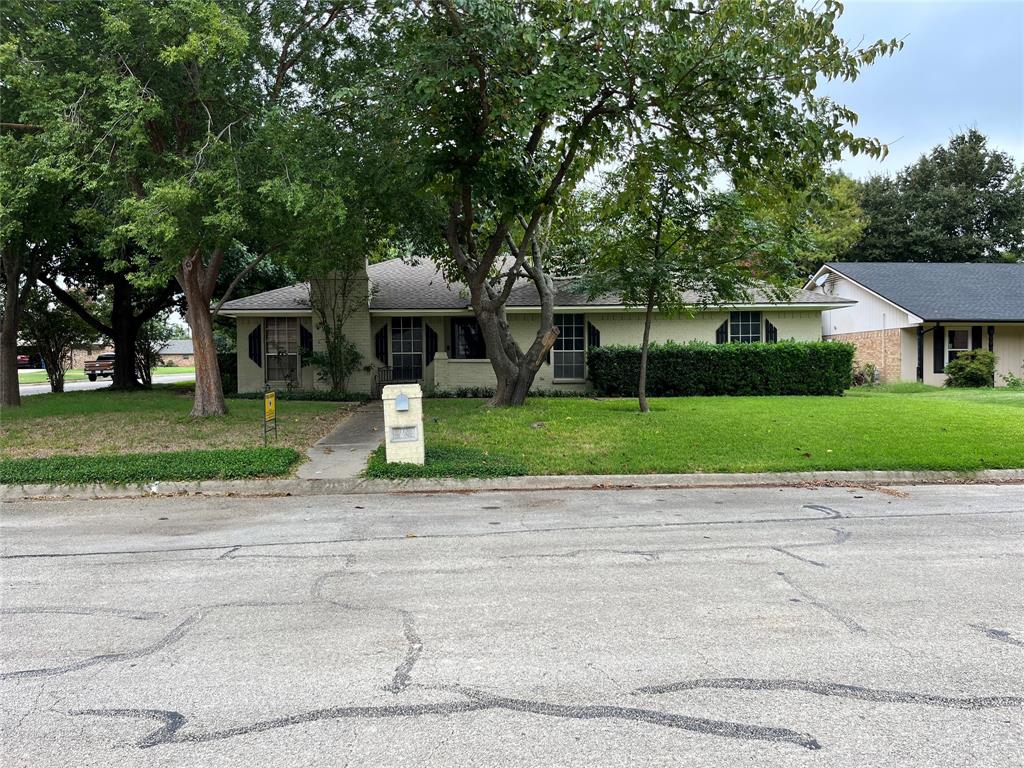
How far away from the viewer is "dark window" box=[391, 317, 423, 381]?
2292 centimetres

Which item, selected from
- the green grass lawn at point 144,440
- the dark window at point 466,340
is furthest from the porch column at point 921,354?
the green grass lawn at point 144,440

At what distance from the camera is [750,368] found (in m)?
20.3

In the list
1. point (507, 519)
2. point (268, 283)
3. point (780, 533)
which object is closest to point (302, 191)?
point (507, 519)

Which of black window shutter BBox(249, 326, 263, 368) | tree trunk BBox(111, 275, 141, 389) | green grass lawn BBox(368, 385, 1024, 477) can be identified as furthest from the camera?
tree trunk BBox(111, 275, 141, 389)

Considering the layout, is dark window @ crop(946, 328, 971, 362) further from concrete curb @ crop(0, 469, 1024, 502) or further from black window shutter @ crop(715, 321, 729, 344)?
concrete curb @ crop(0, 469, 1024, 502)

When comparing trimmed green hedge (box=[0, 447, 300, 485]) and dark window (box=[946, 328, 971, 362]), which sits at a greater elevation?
dark window (box=[946, 328, 971, 362])

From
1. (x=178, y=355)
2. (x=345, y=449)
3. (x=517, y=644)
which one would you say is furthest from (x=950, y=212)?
(x=178, y=355)

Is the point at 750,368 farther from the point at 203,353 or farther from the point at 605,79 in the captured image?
the point at 203,353

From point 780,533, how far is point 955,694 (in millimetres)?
3518

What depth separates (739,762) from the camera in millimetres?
2922

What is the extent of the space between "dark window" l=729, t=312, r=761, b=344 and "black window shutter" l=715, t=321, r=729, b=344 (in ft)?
0.41

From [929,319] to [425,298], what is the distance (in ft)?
55.4

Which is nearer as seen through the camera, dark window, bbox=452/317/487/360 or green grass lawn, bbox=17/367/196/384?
dark window, bbox=452/317/487/360

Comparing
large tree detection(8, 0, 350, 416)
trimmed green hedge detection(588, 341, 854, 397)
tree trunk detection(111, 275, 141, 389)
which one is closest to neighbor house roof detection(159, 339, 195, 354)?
tree trunk detection(111, 275, 141, 389)
